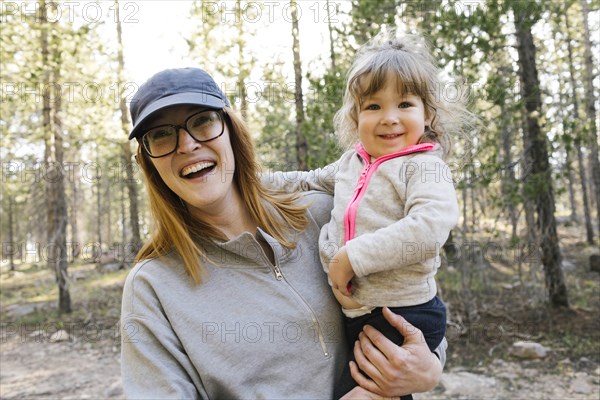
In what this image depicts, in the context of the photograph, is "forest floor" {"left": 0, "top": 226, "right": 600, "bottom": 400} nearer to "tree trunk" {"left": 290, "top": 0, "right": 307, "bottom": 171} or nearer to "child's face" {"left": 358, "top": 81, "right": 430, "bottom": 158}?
"tree trunk" {"left": 290, "top": 0, "right": 307, "bottom": 171}

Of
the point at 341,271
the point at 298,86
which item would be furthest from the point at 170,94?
the point at 298,86

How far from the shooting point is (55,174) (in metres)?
10.1

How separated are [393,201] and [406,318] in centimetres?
44

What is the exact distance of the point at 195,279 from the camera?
1.77 metres

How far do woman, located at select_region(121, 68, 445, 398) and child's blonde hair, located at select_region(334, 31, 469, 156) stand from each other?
0.54 metres

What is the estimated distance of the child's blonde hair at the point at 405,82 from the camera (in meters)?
1.93

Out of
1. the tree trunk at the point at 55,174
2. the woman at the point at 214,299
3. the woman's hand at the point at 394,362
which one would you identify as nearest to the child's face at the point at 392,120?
the woman at the point at 214,299

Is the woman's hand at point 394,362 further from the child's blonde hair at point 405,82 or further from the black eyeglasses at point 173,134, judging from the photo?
the black eyeglasses at point 173,134

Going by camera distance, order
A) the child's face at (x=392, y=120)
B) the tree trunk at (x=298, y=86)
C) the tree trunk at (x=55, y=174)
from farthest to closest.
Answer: the tree trunk at (x=55, y=174), the tree trunk at (x=298, y=86), the child's face at (x=392, y=120)

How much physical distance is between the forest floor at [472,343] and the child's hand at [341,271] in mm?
4415

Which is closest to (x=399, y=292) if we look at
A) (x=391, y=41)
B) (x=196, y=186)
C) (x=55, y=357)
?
(x=196, y=186)

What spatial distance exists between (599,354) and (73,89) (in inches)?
389

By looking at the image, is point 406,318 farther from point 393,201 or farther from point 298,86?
point 298,86

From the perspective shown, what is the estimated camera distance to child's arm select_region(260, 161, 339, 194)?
7.78ft
